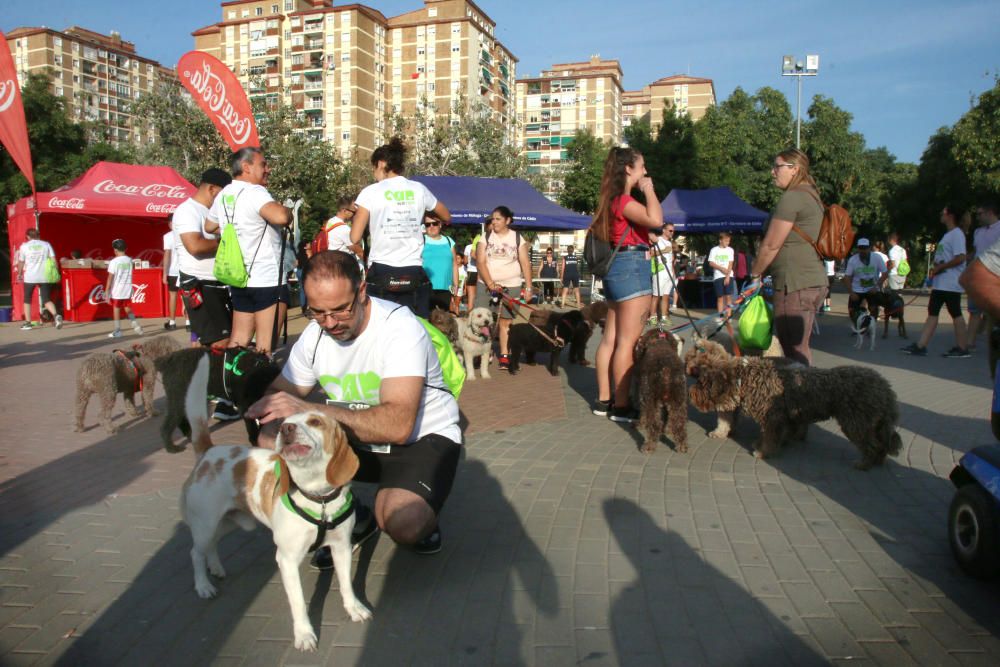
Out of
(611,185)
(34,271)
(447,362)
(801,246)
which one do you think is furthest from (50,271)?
(801,246)

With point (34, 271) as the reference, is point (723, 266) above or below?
above

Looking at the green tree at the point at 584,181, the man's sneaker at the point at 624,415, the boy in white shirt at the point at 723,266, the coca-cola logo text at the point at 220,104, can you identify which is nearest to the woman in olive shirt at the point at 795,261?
the man's sneaker at the point at 624,415

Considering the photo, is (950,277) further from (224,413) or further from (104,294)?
(104,294)

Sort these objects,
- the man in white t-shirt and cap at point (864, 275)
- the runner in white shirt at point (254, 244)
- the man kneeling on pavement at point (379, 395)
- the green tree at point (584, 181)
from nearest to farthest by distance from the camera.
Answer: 1. the man kneeling on pavement at point (379, 395)
2. the runner in white shirt at point (254, 244)
3. the man in white t-shirt and cap at point (864, 275)
4. the green tree at point (584, 181)

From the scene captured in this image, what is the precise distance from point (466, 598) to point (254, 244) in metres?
3.84

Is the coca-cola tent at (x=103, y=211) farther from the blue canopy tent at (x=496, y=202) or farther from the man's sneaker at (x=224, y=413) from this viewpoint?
the man's sneaker at (x=224, y=413)

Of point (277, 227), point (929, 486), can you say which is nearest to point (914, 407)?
point (929, 486)

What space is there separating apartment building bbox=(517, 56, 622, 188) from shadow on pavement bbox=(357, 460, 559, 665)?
124 m

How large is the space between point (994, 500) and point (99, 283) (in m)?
17.5

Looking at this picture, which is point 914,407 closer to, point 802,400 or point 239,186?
point 802,400

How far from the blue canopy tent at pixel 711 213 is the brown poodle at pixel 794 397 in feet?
48.0

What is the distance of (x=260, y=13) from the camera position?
104 metres

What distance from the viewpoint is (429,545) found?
3531 millimetres

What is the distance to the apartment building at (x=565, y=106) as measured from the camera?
416 ft
